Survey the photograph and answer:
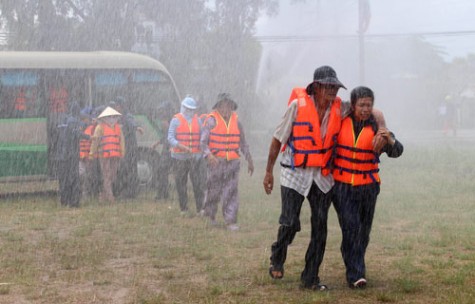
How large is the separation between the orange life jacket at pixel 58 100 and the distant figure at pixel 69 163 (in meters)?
2.14

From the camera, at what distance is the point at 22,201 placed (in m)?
14.0

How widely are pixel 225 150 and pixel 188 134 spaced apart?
138cm

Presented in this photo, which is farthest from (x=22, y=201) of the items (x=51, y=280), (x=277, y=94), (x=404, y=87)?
(x=404, y=87)

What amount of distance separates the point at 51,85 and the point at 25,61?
0.69 metres

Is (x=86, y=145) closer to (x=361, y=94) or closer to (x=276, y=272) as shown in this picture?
(x=276, y=272)

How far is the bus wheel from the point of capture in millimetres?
15188

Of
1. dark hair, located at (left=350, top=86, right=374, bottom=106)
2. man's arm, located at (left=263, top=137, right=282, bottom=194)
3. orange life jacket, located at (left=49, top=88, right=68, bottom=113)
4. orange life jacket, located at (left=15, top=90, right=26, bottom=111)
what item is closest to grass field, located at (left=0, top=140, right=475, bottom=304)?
man's arm, located at (left=263, top=137, right=282, bottom=194)

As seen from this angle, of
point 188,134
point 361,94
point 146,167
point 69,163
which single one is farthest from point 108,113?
point 361,94

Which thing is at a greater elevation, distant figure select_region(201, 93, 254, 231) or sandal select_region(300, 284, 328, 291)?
distant figure select_region(201, 93, 254, 231)

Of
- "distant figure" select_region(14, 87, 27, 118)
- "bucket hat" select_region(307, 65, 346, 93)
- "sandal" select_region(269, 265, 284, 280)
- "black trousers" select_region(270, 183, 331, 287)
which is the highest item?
"distant figure" select_region(14, 87, 27, 118)

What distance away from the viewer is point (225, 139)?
9.91 meters

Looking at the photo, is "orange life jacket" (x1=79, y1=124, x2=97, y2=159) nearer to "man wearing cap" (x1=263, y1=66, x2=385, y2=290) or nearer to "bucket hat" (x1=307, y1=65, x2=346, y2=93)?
"man wearing cap" (x1=263, y1=66, x2=385, y2=290)

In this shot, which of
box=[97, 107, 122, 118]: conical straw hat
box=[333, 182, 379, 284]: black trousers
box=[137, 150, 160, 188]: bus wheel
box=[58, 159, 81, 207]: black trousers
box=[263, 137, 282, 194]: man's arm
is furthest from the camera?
box=[137, 150, 160, 188]: bus wheel

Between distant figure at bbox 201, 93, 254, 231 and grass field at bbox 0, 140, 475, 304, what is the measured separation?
1.26ft
